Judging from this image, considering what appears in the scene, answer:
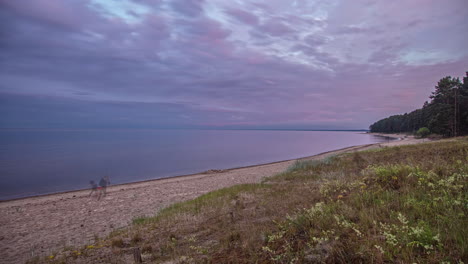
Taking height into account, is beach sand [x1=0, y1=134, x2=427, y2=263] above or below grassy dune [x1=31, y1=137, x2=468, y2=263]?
below

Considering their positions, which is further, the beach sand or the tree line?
the tree line

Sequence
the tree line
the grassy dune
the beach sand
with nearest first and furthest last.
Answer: the grassy dune < the beach sand < the tree line

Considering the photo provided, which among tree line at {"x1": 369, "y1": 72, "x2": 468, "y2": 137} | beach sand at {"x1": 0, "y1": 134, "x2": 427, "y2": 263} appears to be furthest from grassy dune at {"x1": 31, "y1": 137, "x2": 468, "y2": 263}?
tree line at {"x1": 369, "y1": 72, "x2": 468, "y2": 137}

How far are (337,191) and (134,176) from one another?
28.9 m

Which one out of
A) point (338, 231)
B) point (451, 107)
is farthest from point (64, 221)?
point (451, 107)

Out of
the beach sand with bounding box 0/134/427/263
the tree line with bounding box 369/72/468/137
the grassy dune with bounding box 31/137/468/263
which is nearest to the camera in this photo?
the grassy dune with bounding box 31/137/468/263

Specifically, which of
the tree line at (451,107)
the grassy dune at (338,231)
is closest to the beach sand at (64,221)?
the grassy dune at (338,231)

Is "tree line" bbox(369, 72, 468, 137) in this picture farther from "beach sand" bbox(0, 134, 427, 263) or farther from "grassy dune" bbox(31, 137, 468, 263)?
"beach sand" bbox(0, 134, 427, 263)

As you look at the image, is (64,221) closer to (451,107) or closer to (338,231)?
(338,231)

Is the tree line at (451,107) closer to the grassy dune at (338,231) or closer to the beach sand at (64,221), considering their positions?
the grassy dune at (338,231)

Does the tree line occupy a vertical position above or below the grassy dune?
above

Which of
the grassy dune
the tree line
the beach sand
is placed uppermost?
the tree line

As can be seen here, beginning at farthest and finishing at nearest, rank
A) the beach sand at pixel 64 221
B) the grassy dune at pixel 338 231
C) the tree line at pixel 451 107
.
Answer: the tree line at pixel 451 107 → the beach sand at pixel 64 221 → the grassy dune at pixel 338 231

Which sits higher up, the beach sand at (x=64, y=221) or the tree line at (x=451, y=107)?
the tree line at (x=451, y=107)
